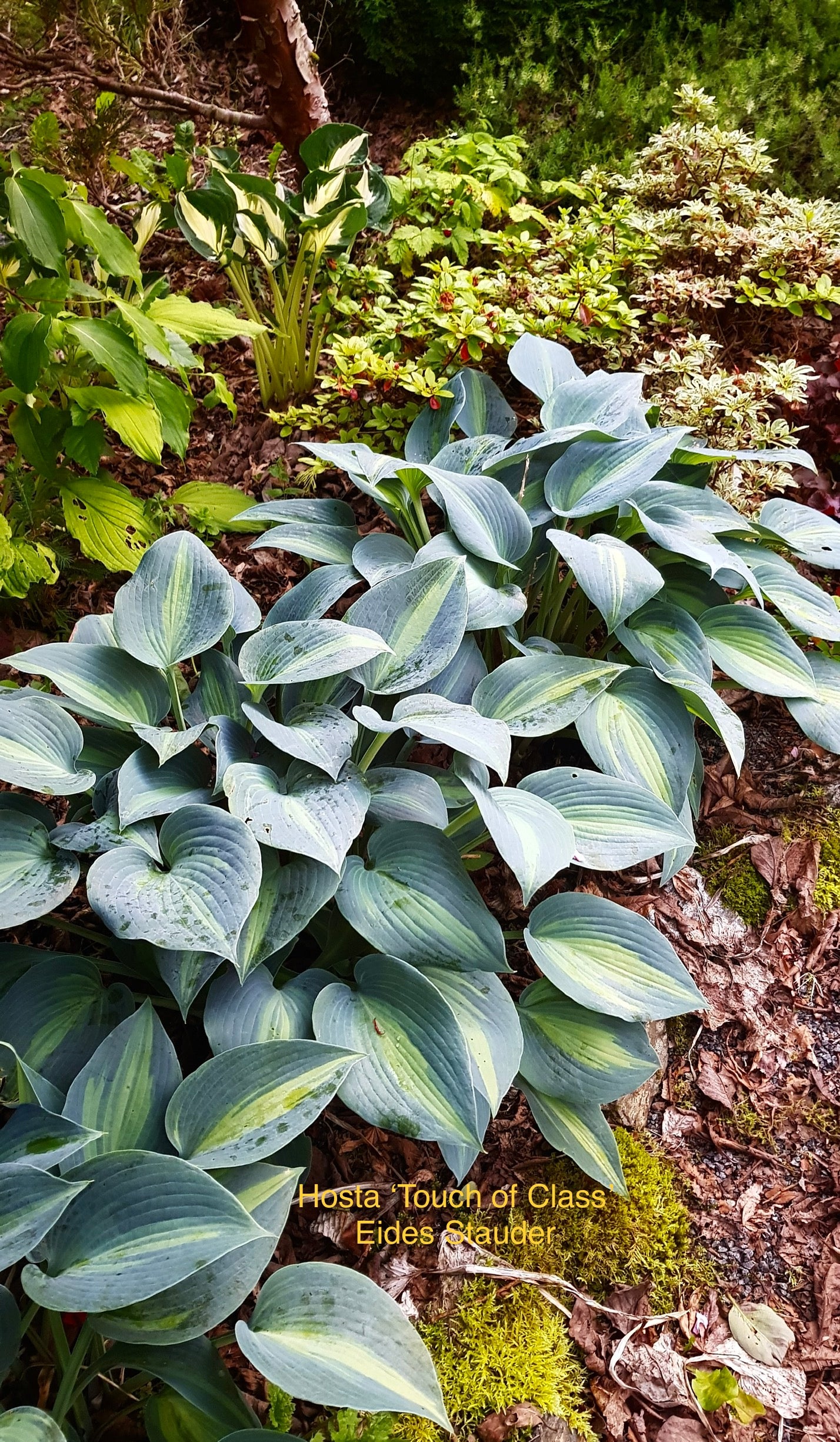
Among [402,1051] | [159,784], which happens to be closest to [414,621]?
[159,784]

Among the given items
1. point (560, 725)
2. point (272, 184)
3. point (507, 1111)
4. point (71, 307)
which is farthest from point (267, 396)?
point (507, 1111)

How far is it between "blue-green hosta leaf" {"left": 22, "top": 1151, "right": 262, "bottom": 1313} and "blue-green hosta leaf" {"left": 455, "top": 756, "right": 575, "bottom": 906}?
60 centimetres

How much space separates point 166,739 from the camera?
5.10ft

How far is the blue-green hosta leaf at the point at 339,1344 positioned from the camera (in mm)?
1064

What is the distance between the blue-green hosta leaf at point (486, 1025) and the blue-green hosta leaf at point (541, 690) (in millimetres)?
482

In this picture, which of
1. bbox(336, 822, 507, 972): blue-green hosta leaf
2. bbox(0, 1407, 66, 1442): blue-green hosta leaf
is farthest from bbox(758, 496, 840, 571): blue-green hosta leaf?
bbox(0, 1407, 66, 1442): blue-green hosta leaf

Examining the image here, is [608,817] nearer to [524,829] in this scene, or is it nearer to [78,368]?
[524,829]

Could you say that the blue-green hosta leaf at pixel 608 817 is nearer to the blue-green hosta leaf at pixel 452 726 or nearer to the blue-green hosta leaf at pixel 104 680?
the blue-green hosta leaf at pixel 452 726

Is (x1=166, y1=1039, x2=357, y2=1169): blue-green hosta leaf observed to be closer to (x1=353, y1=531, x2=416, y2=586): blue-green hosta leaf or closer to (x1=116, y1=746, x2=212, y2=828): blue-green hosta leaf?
(x1=116, y1=746, x2=212, y2=828): blue-green hosta leaf

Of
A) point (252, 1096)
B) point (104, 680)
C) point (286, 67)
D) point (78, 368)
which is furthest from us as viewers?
point (286, 67)

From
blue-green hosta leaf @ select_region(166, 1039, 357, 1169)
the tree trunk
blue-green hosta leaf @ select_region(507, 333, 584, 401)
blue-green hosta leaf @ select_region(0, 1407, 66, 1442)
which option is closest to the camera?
blue-green hosta leaf @ select_region(0, 1407, 66, 1442)

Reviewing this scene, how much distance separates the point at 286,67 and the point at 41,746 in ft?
10.6

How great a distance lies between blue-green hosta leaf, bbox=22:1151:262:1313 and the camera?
3.34ft

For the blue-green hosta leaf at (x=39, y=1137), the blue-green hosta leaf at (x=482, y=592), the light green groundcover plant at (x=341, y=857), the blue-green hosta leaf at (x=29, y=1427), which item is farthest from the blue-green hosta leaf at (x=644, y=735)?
the blue-green hosta leaf at (x=29, y=1427)
